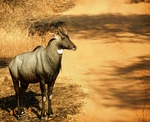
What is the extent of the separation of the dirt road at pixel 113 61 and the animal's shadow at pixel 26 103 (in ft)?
5.21

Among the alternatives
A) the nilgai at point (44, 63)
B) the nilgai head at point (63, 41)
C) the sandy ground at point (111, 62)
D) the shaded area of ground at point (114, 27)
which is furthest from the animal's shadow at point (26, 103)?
the shaded area of ground at point (114, 27)

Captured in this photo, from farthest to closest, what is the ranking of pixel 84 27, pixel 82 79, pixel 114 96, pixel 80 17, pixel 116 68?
pixel 80 17 < pixel 84 27 < pixel 116 68 < pixel 82 79 < pixel 114 96

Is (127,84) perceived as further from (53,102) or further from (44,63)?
(44,63)

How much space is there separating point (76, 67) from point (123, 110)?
437 cm

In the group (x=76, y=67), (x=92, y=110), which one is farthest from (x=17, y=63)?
(x=76, y=67)

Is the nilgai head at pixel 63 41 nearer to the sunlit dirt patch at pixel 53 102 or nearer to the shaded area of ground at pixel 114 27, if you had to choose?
the sunlit dirt patch at pixel 53 102

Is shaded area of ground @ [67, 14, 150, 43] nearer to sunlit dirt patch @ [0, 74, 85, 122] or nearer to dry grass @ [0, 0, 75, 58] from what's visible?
dry grass @ [0, 0, 75, 58]

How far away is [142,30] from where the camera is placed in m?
17.0

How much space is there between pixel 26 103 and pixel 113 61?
16.5 feet

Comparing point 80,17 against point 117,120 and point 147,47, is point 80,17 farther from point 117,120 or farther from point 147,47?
point 117,120

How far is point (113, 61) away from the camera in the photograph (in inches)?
504

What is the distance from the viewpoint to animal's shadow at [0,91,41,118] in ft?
29.0

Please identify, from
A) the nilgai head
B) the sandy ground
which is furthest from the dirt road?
the nilgai head

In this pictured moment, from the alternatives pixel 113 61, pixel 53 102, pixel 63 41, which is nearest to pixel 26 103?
pixel 53 102
